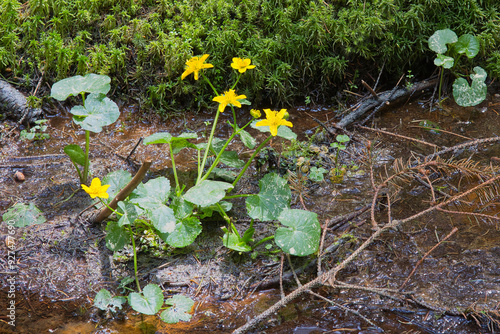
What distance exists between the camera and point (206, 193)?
220cm

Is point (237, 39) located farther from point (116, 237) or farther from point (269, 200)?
point (116, 237)

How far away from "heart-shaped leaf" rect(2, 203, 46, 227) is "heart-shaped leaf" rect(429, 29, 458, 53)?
3.59 m

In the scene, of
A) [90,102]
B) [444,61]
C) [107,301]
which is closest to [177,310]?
[107,301]

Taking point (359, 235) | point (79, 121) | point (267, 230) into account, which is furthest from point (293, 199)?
point (79, 121)

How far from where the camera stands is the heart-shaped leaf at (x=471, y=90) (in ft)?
10.9

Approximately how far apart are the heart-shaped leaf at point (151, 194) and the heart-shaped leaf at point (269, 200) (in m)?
0.53

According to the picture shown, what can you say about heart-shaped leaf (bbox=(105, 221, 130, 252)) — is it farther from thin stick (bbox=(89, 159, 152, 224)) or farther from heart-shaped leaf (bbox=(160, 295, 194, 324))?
heart-shaped leaf (bbox=(160, 295, 194, 324))

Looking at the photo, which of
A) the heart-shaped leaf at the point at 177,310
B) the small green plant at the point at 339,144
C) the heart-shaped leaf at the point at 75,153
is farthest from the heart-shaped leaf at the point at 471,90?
the heart-shaped leaf at the point at 75,153

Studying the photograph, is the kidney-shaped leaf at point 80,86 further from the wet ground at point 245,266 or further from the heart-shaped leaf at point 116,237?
the heart-shaped leaf at point 116,237

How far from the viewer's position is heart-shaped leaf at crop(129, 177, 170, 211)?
6.92 ft

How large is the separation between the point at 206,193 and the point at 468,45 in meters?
2.94

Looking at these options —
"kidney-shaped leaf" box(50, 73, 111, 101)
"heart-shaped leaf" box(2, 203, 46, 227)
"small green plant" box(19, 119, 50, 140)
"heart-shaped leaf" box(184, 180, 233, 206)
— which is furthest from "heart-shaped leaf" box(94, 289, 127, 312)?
"small green plant" box(19, 119, 50, 140)

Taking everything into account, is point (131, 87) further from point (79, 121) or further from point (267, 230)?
point (267, 230)

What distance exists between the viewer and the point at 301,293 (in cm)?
210
